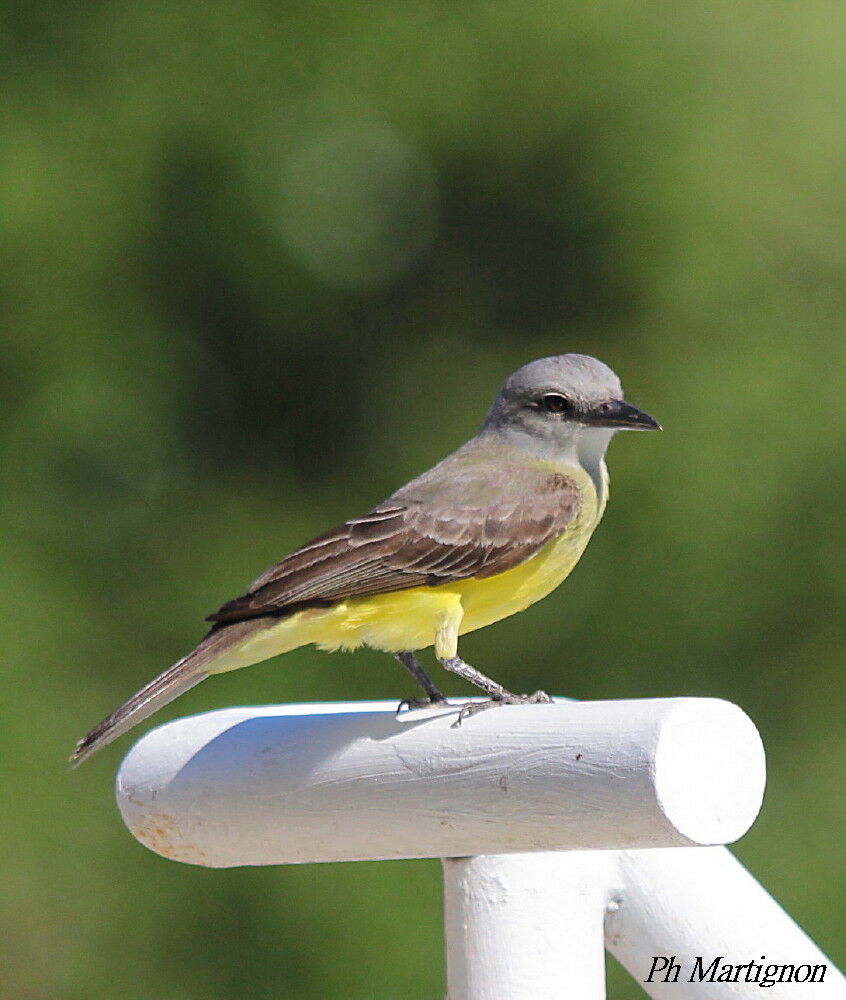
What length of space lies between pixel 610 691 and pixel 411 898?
1.41m

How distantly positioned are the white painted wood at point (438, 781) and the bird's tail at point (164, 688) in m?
0.16

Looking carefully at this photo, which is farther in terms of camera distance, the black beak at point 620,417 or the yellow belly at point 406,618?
the black beak at point 620,417

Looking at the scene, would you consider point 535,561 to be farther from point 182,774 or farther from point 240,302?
point 240,302

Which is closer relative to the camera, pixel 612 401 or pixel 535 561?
pixel 535 561

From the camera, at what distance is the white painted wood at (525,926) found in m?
2.71

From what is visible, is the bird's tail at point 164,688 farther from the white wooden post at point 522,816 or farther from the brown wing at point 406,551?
the white wooden post at point 522,816

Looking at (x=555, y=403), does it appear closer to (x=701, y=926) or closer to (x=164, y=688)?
(x=164, y=688)

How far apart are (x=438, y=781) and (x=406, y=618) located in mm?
1174

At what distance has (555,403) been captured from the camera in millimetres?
4508

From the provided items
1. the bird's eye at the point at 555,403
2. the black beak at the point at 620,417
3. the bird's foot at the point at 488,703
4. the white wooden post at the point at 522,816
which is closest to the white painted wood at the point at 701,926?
the white wooden post at the point at 522,816

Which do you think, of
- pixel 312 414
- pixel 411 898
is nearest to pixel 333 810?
pixel 411 898

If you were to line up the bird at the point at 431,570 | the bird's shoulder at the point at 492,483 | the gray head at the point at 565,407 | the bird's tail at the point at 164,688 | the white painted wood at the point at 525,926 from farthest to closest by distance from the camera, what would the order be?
the gray head at the point at 565,407, the bird's shoulder at the point at 492,483, the bird at the point at 431,570, the bird's tail at the point at 164,688, the white painted wood at the point at 525,926

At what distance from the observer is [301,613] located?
3750 millimetres

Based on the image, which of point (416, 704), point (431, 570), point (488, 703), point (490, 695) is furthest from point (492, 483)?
point (488, 703)
